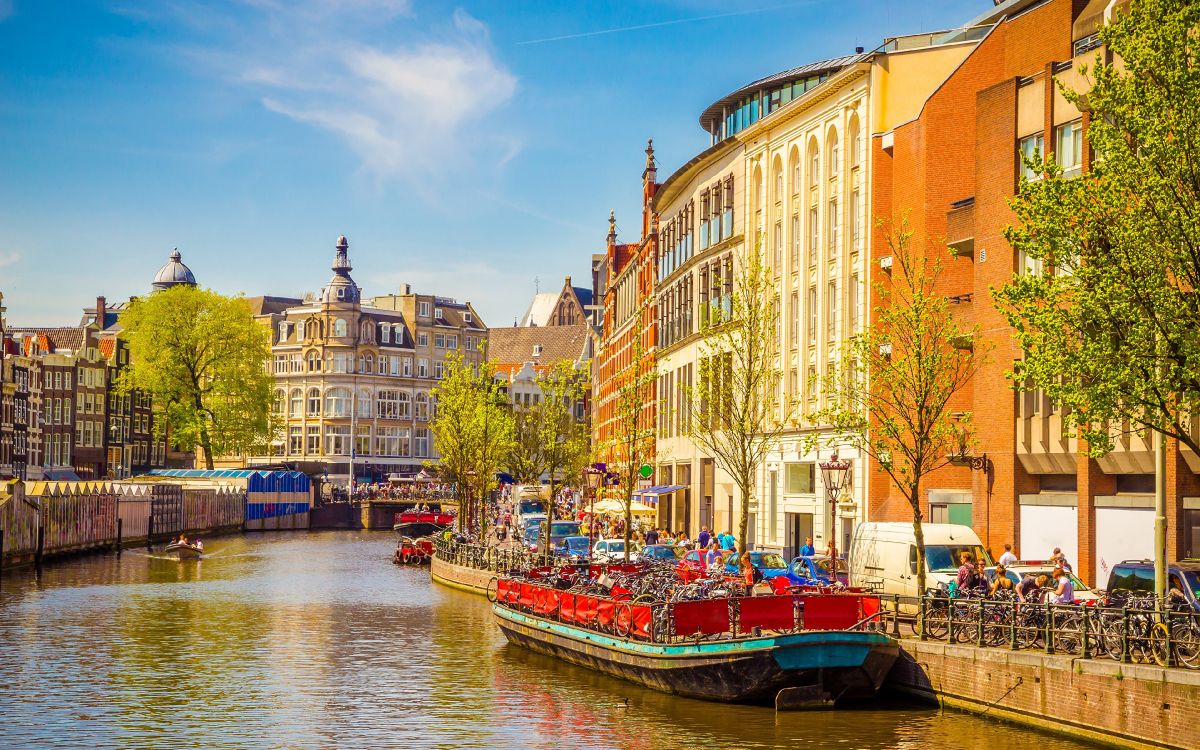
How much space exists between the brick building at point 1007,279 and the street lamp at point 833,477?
7.23 ft

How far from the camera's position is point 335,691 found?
121ft

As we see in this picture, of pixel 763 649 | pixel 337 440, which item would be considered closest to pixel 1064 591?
pixel 763 649

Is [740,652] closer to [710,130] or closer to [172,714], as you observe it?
[172,714]

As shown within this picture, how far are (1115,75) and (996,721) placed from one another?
1301 centimetres

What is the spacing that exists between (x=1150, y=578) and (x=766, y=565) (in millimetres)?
16448

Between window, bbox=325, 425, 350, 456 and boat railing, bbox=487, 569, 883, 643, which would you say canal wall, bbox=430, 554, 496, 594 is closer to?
boat railing, bbox=487, 569, 883, 643

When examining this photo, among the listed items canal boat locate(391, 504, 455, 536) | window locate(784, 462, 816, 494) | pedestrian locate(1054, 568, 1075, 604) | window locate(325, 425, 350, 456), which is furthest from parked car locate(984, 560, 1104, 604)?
window locate(325, 425, 350, 456)

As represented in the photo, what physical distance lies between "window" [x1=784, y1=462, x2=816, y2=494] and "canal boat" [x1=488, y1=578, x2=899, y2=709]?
29.6m

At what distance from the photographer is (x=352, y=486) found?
17650 centimetres

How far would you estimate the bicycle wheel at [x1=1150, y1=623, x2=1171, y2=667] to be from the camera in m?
26.2

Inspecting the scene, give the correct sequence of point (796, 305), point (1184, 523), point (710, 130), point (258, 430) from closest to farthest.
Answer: point (1184, 523) → point (796, 305) → point (710, 130) → point (258, 430)

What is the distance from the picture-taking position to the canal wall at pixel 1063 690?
2570cm

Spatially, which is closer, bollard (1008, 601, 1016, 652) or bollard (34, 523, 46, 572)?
bollard (1008, 601, 1016, 652)

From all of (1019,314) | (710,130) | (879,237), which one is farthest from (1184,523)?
(710,130)
